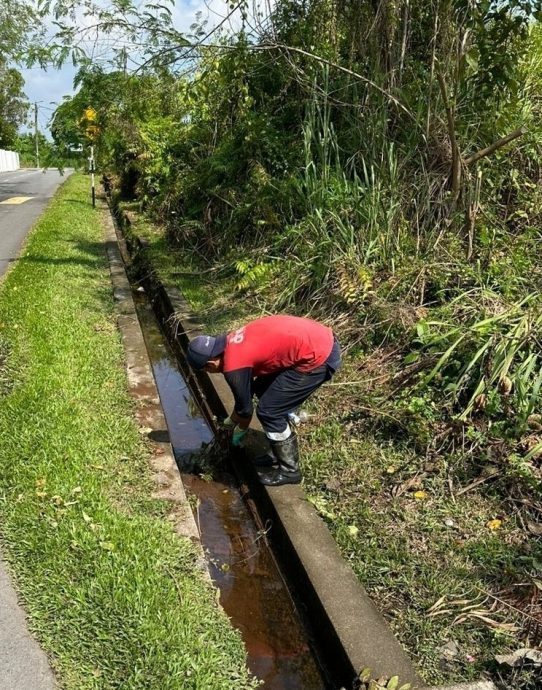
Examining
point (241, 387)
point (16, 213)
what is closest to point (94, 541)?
point (241, 387)

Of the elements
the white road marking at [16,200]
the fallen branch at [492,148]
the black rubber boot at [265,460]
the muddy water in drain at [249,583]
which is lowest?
the muddy water in drain at [249,583]

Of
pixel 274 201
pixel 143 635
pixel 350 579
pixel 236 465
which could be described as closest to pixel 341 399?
pixel 236 465

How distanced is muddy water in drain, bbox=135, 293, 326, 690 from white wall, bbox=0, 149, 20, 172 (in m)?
50.9

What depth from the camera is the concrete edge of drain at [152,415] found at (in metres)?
3.51

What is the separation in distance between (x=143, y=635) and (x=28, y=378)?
2.95m

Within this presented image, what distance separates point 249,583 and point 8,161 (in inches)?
2336

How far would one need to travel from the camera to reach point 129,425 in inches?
175

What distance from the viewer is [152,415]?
475cm

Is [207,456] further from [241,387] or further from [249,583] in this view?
[249,583]

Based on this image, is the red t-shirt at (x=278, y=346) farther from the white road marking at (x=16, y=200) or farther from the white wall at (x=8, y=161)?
the white wall at (x=8, y=161)

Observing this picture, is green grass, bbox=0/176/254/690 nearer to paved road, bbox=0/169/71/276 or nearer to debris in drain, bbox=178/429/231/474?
debris in drain, bbox=178/429/231/474

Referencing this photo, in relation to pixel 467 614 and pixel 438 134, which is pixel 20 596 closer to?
pixel 467 614

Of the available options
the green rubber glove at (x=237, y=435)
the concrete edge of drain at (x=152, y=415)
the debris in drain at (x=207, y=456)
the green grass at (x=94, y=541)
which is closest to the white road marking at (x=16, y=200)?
the concrete edge of drain at (x=152, y=415)

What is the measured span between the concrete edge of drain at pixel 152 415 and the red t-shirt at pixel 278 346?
2.60 ft
